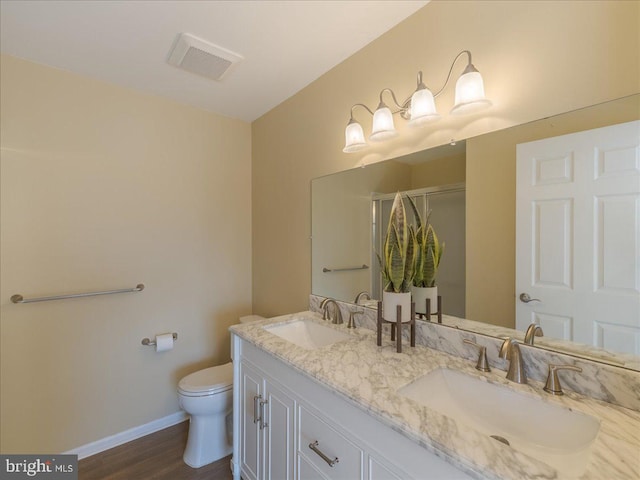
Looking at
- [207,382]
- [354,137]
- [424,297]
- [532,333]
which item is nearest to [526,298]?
[532,333]

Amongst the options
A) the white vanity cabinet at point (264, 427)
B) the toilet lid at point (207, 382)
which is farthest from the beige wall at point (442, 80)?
the white vanity cabinet at point (264, 427)

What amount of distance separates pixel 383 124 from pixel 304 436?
1396 millimetres

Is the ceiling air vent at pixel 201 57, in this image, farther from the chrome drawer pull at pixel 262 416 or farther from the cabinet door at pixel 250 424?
the chrome drawer pull at pixel 262 416

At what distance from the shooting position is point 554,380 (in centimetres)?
85

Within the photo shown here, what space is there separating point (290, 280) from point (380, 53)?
154 centimetres

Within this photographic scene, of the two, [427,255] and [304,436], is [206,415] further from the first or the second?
[427,255]

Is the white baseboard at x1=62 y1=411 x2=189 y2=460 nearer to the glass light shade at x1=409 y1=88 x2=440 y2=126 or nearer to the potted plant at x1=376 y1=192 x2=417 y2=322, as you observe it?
the potted plant at x1=376 y1=192 x2=417 y2=322

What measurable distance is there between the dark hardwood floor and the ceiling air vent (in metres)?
2.43

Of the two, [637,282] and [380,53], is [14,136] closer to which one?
[380,53]

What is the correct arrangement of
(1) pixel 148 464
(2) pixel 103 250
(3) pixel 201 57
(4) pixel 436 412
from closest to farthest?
(4) pixel 436 412, (3) pixel 201 57, (1) pixel 148 464, (2) pixel 103 250

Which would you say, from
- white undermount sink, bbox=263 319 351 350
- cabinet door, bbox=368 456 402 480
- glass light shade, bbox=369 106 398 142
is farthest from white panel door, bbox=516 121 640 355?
white undermount sink, bbox=263 319 351 350

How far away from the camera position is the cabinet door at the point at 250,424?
53.6 inches

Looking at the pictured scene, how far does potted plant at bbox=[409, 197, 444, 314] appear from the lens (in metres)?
1.25

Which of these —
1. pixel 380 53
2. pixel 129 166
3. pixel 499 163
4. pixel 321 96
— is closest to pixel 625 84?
pixel 499 163
